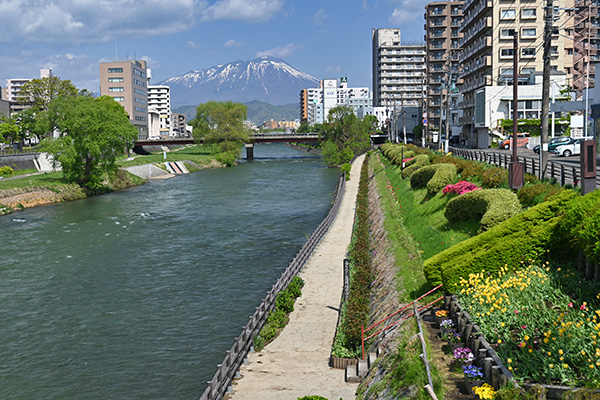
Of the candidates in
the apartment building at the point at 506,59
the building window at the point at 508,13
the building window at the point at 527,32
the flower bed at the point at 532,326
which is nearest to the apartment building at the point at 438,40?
the apartment building at the point at 506,59

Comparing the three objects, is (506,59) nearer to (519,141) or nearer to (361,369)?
(519,141)

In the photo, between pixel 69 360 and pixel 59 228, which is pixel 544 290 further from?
pixel 59 228

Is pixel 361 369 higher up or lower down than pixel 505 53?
lower down

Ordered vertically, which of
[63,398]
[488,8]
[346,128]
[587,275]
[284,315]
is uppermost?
[488,8]

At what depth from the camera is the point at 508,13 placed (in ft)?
296

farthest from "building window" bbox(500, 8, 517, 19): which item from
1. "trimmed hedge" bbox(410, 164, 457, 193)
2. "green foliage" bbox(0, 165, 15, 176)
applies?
"green foliage" bbox(0, 165, 15, 176)

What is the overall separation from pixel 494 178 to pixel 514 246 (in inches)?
565

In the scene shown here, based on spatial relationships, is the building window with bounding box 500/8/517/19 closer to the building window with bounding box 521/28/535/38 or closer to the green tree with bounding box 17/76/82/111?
the building window with bounding box 521/28/535/38

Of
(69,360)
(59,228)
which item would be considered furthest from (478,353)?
(59,228)

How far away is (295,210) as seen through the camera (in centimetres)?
5797

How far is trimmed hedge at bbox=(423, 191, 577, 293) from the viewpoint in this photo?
1588 cm

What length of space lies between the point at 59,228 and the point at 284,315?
33296 mm

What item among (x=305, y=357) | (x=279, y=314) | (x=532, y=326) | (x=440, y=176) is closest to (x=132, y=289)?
(x=279, y=314)

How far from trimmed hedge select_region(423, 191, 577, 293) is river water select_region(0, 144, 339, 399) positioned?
31.7 feet
